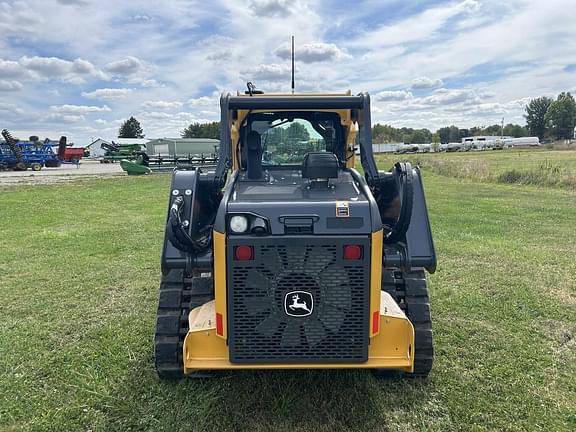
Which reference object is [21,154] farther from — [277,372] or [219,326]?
[219,326]

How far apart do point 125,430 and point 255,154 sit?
2.60 metres

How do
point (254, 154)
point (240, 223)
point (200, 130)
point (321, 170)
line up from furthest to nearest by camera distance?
point (200, 130), point (254, 154), point (321, 170), point (240, 223)

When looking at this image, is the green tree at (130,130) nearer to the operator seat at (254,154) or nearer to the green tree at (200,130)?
the green tree at (200,130)

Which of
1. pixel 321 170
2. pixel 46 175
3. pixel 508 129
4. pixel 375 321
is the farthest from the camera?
pixel 508 129

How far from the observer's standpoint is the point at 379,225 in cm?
340

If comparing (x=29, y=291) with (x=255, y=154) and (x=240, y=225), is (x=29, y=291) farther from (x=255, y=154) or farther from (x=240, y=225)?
(x=240, y=225)

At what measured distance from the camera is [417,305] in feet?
13.6

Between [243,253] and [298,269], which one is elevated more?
[243,253]

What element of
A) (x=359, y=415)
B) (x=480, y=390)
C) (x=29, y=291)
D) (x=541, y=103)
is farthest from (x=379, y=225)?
(x=541, y=103)

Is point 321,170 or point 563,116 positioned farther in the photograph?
point 563,116

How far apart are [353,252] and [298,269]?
1.27 ft

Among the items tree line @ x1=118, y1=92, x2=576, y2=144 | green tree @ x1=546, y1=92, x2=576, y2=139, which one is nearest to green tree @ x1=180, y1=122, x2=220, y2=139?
tree line @ x1=118, y1=92, x2=576, y2=144

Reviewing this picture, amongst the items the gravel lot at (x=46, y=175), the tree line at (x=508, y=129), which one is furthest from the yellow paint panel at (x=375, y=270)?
the tree line at (x=508, y=129)

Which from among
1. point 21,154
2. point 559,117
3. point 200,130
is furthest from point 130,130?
point 559,117
